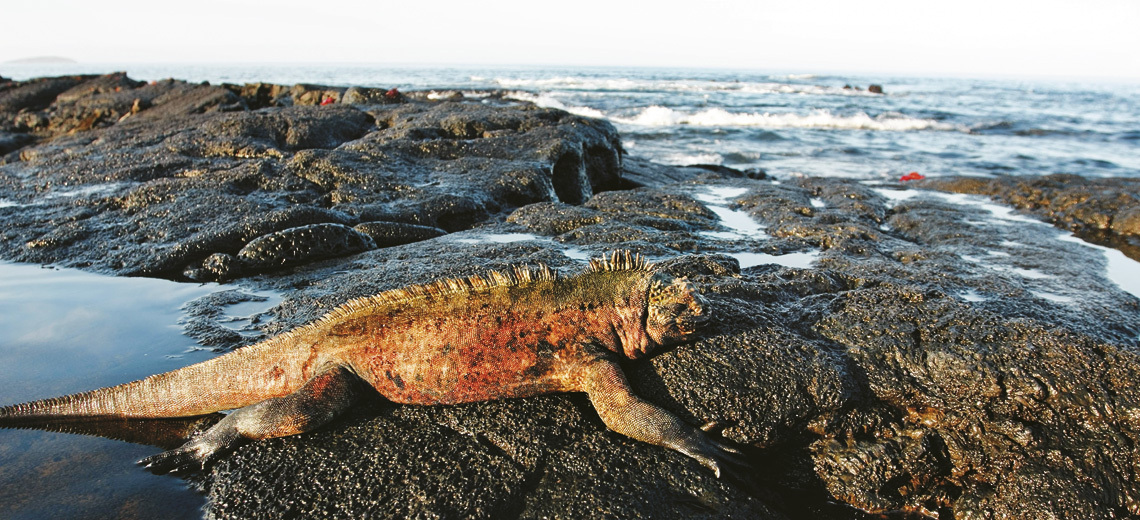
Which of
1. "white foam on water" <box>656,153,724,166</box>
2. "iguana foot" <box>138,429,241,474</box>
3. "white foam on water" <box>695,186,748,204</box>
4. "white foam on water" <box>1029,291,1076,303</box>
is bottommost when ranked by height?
"white foam on water" <box>656,153,724,166</box>

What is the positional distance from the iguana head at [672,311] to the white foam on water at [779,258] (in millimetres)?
2214

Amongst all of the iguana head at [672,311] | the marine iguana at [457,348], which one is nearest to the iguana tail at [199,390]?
the marine iguana at [457,348]

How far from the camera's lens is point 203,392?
307 cm

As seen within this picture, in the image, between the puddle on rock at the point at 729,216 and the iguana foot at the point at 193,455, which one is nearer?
the iguana foot at the point at 193,455

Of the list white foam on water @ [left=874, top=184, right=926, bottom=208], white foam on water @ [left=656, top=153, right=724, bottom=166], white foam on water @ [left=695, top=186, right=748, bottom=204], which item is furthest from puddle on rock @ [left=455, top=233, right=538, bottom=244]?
white foam on water @ [left=656, top=153, right=724, bottom=166]

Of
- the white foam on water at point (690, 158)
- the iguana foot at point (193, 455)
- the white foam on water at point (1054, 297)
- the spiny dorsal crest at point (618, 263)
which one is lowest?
the white foam on water at point (690, 158)

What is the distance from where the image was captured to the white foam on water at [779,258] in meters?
5.16

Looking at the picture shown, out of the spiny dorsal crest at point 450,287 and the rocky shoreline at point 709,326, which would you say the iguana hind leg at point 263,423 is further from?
the spiny dorsal crest at point 450,287

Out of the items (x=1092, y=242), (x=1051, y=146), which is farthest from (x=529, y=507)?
(x=1051, y=146)

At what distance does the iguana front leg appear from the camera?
262 cm

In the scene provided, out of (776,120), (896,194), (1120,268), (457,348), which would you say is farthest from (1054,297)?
(776,120)

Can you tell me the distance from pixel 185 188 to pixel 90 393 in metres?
4.79

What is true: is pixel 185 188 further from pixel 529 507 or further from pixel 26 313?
pixel 529 507

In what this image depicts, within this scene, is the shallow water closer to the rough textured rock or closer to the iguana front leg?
the rough textured rock
